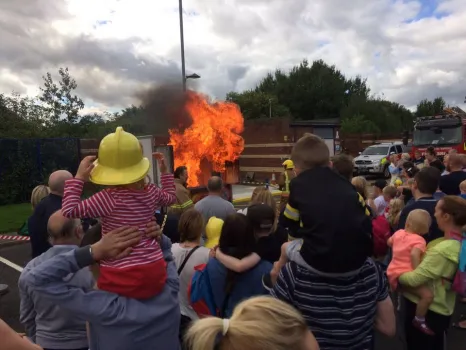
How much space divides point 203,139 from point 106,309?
11.6m

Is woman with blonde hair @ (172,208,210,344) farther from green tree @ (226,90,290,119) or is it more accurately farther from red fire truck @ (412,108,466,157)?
green tree @ (226,90,290,119)

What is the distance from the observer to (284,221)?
8.03 feet

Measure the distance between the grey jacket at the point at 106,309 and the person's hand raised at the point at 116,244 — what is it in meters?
0.05

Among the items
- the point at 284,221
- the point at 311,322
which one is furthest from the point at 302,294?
the point at 284,221

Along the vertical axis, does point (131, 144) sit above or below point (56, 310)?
above

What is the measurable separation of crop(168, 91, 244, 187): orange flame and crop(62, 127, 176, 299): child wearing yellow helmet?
34.3 feet

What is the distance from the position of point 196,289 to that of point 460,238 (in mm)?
2290

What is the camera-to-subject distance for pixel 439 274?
336cm

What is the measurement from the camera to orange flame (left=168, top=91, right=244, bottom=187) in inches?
518

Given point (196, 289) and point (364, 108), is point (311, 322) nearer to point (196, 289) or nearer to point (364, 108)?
point (196, 289)

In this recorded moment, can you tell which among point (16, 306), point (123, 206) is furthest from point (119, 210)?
point (16, 306)

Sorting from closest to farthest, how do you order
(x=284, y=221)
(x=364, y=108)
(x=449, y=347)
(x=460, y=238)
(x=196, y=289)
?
(x=284, y=221) < (x=196, y=289) < (x=460, y=238) < (x=449, y=347) < (x=364, y=108)

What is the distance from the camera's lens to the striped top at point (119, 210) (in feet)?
7.28

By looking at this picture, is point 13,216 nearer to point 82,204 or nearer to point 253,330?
point 82,204
